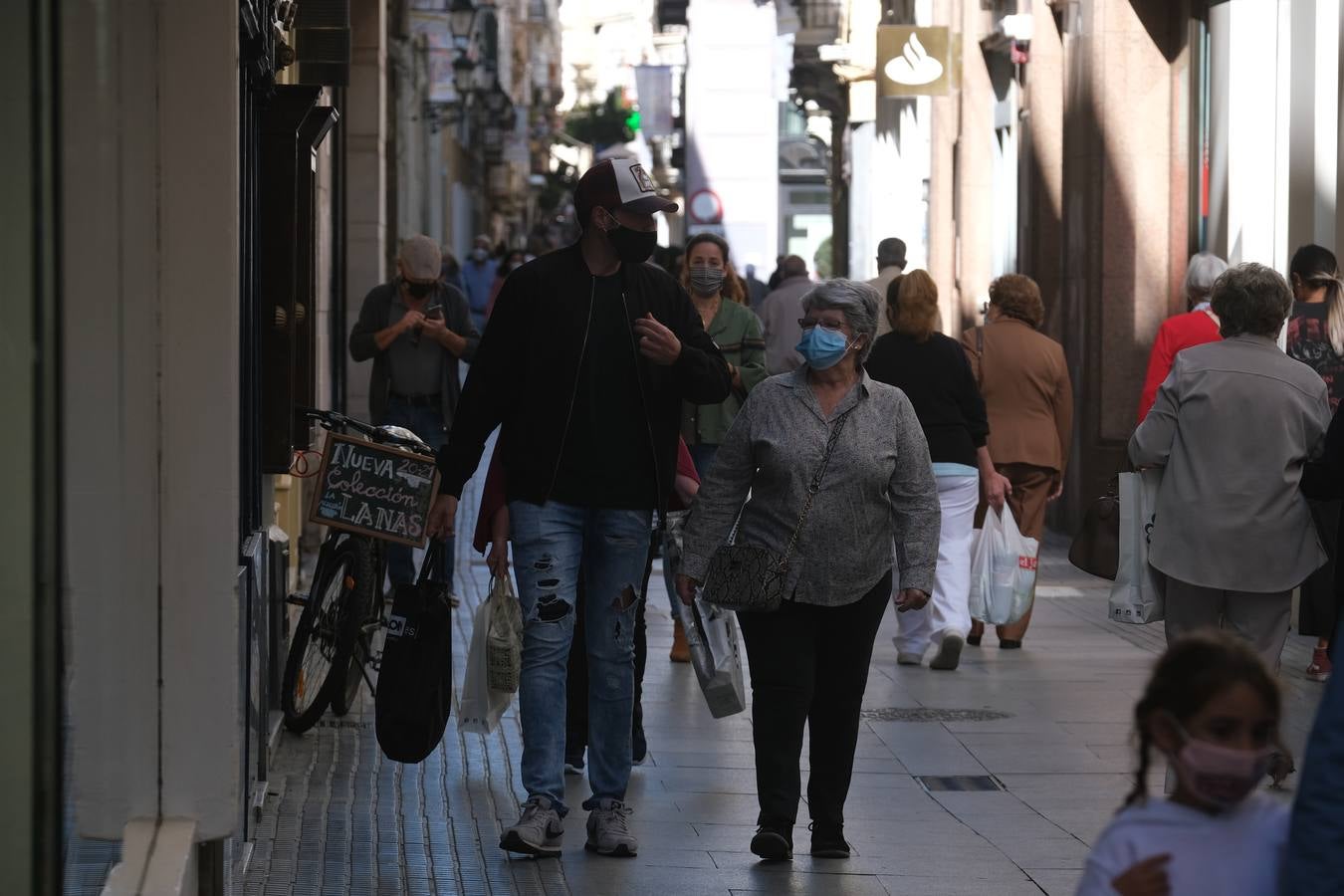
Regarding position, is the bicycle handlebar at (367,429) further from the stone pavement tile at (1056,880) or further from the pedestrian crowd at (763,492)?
the stone pavement tile at (1056,880)

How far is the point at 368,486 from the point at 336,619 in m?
0.63

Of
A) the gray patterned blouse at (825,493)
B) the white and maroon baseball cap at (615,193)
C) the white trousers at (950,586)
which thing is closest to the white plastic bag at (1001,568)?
the white trousers at (950,586)

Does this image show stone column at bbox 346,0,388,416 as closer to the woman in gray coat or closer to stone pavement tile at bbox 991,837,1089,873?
the woman in gray coat

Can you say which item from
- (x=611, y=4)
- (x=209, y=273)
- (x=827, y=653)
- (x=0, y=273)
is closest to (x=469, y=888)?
(x=827, y=653)

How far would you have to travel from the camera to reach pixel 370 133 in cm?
1803

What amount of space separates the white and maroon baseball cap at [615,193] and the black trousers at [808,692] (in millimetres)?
1185

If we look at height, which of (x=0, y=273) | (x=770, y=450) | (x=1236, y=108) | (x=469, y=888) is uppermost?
(x=1236, y=108)

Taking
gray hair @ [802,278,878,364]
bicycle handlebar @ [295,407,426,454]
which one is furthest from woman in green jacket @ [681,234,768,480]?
gray hair @ [802,278,878,364]

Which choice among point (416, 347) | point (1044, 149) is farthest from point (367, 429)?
point (1044, 149)

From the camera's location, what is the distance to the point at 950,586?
1060cm

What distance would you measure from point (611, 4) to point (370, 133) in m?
150

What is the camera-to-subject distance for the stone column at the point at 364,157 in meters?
17.7

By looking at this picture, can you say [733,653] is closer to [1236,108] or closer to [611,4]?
[1236,108]

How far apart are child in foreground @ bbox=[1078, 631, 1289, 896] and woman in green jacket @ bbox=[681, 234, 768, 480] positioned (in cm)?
662
